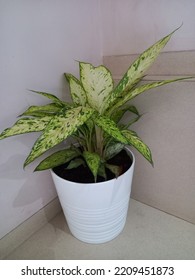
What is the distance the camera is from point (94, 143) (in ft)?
2.41

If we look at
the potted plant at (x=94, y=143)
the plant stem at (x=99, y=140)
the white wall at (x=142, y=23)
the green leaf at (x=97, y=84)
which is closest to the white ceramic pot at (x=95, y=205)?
the potted plant at (x=94, y=143)

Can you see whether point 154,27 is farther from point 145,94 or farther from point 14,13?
point 14,13

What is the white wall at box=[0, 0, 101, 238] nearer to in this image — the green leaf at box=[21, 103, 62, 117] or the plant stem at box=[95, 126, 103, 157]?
the green leaf at box=[21, 103, 62, 117]

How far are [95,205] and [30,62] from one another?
1.77 feet

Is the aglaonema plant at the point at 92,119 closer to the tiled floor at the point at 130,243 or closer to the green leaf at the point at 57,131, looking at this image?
the green leaf at the point at 57,131

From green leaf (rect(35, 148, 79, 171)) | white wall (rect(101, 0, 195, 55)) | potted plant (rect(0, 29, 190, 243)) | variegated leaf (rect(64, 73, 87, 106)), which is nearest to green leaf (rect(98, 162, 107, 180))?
potted plant (rect(0, 29, 190, 243))

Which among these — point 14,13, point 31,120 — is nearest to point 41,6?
point 14,13

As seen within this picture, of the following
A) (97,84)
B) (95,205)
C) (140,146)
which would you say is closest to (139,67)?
(97,84)

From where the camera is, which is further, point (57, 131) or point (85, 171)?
point (85, 171)

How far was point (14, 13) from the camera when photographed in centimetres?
63

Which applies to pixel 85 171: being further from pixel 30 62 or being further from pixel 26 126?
pixel 30 62

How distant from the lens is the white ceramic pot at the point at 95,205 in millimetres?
650

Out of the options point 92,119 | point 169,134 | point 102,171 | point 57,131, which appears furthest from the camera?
point 169,134
